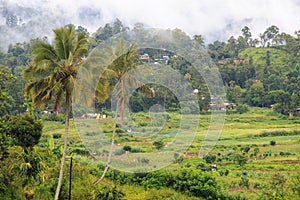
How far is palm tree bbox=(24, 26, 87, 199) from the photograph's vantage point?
23.7ft

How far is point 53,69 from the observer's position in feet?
23.9

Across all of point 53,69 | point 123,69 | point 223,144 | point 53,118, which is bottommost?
point 223,144

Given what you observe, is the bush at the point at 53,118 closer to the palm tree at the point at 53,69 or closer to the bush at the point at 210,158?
the bush at the point at 210,158

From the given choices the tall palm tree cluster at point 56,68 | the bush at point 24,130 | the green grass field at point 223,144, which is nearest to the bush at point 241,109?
the green grass field at point 223,144

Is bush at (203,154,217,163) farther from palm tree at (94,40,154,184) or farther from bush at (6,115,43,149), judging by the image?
bush at (6,115,43,149)

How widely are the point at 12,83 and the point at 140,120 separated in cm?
1599

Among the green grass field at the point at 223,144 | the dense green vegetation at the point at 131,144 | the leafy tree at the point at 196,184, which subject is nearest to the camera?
the dense green vegetation at the point at 131,144

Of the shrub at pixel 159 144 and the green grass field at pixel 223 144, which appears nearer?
the green grass field at pixel 223 144

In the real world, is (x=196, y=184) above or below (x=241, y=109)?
below

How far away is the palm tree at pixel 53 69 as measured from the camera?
7.22 m

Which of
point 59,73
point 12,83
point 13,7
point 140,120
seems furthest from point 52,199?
point 13,7

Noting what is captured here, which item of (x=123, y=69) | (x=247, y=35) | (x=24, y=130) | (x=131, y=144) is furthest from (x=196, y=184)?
(x=247, y=35)

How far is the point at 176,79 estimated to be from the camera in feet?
39.3

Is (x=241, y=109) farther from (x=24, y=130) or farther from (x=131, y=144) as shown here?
(x=24, y=130)
